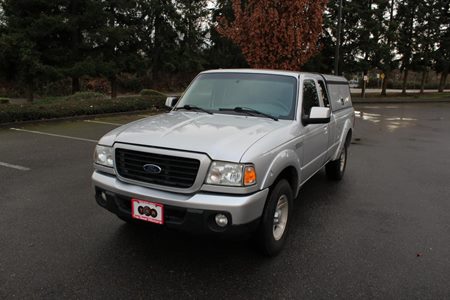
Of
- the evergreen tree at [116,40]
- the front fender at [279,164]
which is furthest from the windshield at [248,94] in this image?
the evergreen tree at [116,40]

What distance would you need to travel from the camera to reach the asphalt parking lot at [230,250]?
293 centimetres

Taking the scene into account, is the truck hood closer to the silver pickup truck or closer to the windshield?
the silver pickup truck

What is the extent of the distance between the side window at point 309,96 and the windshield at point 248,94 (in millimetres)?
173

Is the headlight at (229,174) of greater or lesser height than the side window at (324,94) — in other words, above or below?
below

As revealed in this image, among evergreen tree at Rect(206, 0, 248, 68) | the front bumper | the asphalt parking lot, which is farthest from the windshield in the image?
evergreen tree at Rect(206, 0, 248, 68)

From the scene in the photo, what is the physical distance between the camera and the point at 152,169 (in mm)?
3014

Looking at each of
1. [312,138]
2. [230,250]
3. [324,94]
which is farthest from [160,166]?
[324,94]

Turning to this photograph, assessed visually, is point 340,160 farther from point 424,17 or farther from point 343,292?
point 424,17

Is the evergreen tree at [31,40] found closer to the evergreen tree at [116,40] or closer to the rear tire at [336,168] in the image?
the evergreen tree at [116,40]

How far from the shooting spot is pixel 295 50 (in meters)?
14.7

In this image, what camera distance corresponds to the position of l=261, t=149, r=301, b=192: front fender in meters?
3.05

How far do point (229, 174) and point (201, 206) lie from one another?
0.33 m

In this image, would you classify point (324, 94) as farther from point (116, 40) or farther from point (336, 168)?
point (116, 40)

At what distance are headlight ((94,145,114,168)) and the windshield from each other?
1316 mm
